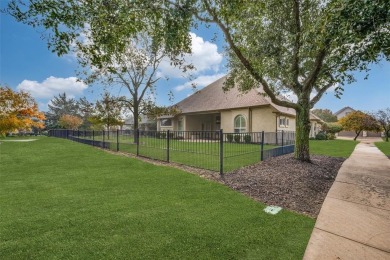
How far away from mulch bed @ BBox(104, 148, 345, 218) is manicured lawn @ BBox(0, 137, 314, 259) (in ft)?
1.67

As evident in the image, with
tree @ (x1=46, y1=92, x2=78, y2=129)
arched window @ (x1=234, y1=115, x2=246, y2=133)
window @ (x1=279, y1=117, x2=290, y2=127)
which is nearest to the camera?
window @ (x1=279, y1=117, x2=290, y2=127)

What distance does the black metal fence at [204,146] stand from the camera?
26.5 ft

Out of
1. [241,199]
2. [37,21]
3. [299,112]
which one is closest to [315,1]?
[299,112]

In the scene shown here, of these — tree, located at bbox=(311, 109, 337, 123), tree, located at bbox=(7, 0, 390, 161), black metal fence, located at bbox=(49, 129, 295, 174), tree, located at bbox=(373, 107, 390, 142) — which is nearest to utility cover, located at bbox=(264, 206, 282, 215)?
black metal fence, located at bbox=(49, 129, 295, 174)

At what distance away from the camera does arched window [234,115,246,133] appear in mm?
21781

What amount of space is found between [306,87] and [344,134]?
49298mm

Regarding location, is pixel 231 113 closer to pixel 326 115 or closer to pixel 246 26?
pixel 246 26

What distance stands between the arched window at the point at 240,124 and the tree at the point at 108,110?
12.4 m

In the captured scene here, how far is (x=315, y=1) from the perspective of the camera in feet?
26.8

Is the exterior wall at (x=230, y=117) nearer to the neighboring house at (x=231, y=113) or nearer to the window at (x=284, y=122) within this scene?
the neighboring house at (x=231, y=113)

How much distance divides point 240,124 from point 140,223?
19465 millimetres

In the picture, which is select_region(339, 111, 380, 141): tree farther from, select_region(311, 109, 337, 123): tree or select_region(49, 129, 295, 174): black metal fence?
select_region(311, 109, 337, 123): tree

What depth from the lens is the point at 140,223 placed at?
12.1 feet

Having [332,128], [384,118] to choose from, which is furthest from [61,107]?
[384,118]
